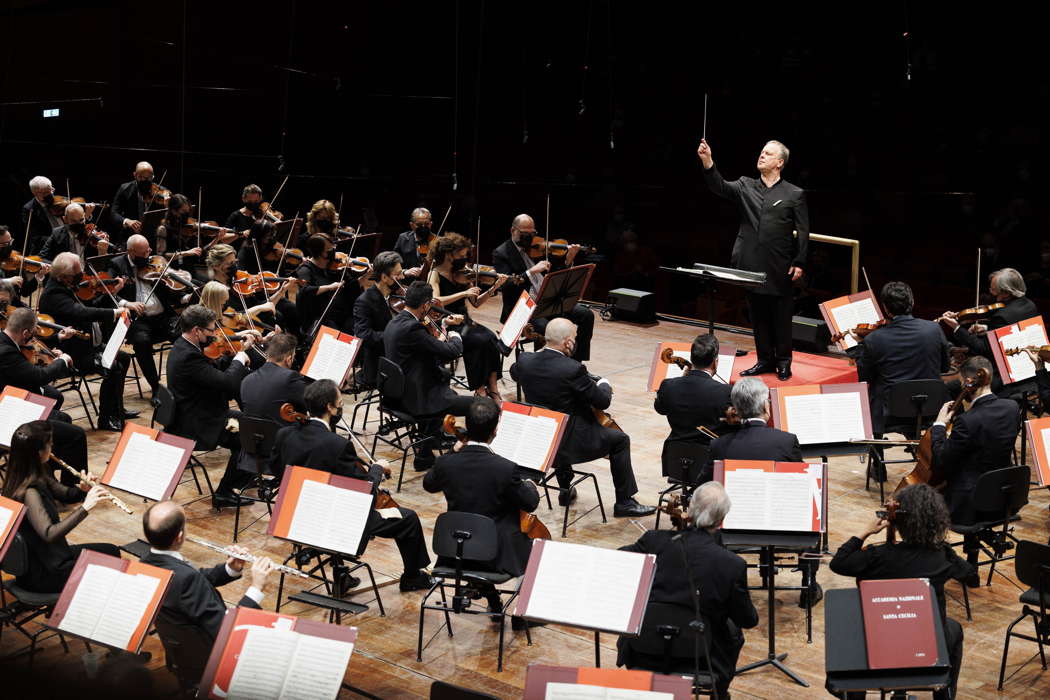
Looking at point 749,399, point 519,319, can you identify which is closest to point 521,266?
point 519,319

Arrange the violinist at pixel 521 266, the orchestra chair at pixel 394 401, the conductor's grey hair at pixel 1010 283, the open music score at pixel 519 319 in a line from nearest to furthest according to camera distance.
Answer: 1. the orchestra chair at pixel 394 401
2. the conductor's grey hair at pixel 1010 283
3. the open music score at pixel 519 319
4. the violinist at pixel 521 266

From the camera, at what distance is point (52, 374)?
7.34 m

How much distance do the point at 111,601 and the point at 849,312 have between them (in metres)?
5.70

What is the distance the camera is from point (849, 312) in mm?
8156

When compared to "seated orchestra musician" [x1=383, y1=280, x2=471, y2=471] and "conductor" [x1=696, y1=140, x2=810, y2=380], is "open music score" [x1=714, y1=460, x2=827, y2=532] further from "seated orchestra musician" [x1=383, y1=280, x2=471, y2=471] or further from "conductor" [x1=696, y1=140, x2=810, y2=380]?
"conductor" [x1=696, y1=140, x2=810, y2=380]

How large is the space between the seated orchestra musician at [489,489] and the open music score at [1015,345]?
3685mm

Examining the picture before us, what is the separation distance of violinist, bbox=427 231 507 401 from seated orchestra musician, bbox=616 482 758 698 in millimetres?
4504

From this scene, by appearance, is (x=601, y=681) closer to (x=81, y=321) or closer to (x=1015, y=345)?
(x=1015, y=345)

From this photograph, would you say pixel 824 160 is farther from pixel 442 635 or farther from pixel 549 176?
pixel 442 635

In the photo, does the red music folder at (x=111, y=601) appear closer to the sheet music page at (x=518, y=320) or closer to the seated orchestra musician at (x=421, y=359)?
the seated orchestra musician at (x=421, y=359)

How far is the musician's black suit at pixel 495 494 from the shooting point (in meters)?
5.50

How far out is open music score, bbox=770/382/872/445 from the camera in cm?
621

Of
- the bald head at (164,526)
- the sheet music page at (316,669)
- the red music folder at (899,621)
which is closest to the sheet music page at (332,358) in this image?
the bald head at (164,526)

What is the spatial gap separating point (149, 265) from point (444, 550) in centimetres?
509
